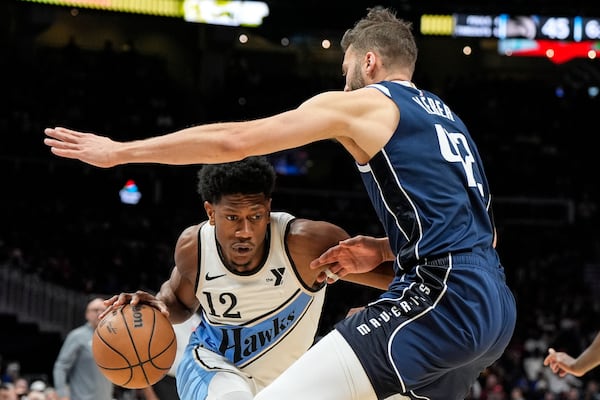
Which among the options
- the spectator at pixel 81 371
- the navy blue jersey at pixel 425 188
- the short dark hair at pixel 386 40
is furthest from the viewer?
the spectator at pixel 81 371

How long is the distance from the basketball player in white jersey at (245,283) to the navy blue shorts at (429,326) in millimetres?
1104

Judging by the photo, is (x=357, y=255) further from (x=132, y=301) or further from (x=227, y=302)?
(x=132, y=301)

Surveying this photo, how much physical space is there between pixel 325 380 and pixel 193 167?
17.5m

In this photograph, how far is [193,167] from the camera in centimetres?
2039

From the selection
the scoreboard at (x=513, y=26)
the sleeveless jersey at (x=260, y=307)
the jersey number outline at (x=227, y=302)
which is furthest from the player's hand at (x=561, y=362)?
the scoreboard at (x=513, y=26)

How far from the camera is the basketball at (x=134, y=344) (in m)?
4.27

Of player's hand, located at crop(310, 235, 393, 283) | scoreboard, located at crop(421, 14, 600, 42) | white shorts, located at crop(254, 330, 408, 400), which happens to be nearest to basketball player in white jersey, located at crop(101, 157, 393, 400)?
player's hand, located at crop(310, 235, 393, 283)

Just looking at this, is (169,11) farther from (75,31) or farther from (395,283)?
(395,283)

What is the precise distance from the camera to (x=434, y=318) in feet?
10.5

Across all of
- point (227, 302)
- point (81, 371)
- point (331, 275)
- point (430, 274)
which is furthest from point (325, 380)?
point (81, 371)

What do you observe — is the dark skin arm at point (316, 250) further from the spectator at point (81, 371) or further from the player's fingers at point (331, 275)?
the spectator at point (81, 371)

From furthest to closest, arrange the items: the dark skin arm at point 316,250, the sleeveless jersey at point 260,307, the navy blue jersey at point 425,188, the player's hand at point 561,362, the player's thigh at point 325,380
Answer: the player's hand at point 561,362, the sleeveless jersey at point 260,307, the dark skin arm at point 316,250, the navy blue jersey at point 425,188, the player's thigh at point 325,380

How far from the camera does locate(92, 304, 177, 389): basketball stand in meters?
4.27

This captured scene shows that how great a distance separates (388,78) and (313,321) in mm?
1671
